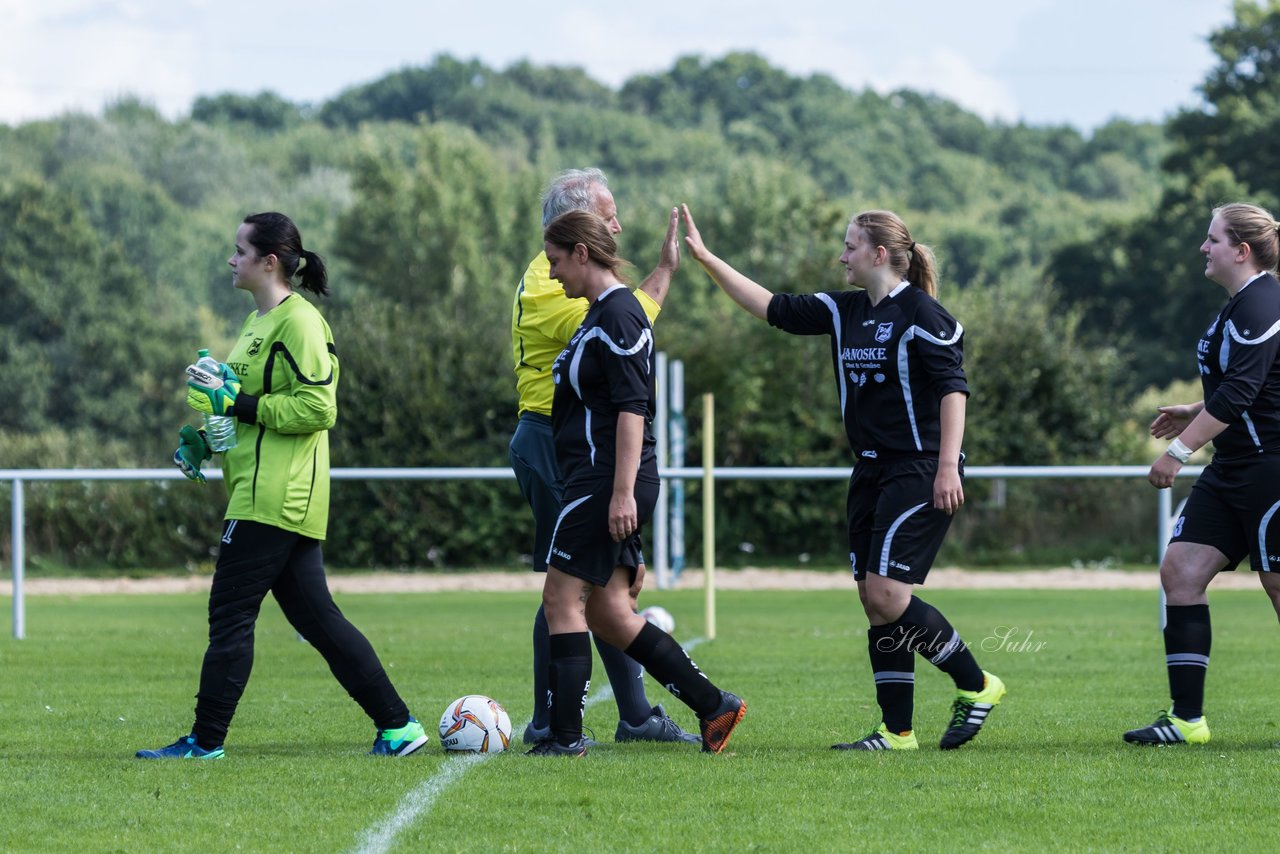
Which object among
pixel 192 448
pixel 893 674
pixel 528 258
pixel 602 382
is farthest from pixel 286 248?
pixel 528 258

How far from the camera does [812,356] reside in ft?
82.5

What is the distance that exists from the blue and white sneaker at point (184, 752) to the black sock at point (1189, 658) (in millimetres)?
3722

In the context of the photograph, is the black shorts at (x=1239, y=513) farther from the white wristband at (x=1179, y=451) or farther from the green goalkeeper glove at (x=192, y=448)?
the green goalkeeper glove at (x=192, y=448)

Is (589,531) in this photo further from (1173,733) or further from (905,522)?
(1173,733)

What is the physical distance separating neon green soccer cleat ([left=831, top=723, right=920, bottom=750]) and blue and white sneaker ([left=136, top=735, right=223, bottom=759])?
237cm

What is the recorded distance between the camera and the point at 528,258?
5522 cm

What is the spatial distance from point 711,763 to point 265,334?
90.4 inches

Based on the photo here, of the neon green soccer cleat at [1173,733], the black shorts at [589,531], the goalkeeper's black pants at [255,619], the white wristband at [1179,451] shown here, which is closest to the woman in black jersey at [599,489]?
the black shorts at [589,531]

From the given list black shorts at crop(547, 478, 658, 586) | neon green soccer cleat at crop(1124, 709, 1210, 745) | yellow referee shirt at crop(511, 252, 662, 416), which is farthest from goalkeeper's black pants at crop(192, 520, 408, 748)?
neon green soccer cleat at crop(1124, 709, 1210, 745)

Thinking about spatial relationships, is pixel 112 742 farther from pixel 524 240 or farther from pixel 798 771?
pixel 524 240

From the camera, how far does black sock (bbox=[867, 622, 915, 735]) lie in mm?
6199

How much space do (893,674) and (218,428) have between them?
2718 mm

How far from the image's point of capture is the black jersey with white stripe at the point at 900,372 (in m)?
6.05

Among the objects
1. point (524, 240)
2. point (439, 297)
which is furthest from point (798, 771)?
point (524, 240)
